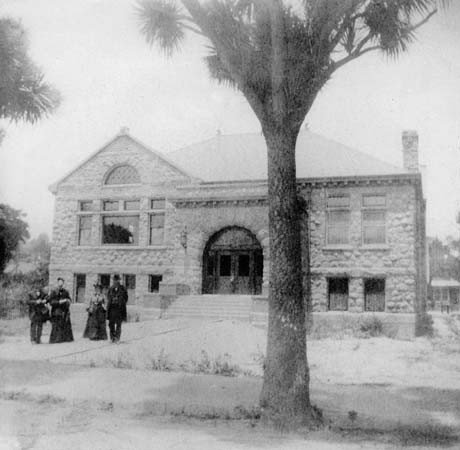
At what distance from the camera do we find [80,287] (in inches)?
1069

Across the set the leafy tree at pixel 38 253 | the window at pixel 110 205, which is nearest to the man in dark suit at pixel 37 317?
the window at pixel 110 205

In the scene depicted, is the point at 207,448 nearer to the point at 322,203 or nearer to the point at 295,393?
the point at 295,393

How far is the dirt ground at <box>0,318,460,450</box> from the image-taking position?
20.5 ft

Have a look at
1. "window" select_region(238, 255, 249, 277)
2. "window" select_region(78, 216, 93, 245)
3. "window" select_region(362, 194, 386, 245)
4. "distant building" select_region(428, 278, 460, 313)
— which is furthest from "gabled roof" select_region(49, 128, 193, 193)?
"distant building" select_region(428, 278, 460, 313)

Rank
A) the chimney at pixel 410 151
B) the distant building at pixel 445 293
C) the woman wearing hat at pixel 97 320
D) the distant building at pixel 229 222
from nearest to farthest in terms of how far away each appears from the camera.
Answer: the woman wearing hat at pixel 97 320 → the distant building at pixel 229 222 → the chimney at pixel 410 151 → the distant building at pixel 445 293

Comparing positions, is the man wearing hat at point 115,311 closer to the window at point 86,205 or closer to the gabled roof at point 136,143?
the gabled roof at point 136,143

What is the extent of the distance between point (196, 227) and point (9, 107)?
14854 millimetres

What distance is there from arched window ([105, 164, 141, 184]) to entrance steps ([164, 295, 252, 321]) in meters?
6.86

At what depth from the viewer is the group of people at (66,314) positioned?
48.2ft

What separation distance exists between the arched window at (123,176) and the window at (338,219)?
31.2 feet

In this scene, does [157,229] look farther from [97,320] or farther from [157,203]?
[97,320]

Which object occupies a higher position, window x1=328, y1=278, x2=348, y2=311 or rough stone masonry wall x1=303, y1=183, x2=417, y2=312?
A: rough stone masonry wall x1=303, y1=183, x2=417, y2=312

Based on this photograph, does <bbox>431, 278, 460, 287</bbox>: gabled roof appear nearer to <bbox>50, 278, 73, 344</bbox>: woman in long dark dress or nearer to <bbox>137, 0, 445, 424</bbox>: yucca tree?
<bbox>50, 278, 73, 344</bbox>: woman in long dark dress

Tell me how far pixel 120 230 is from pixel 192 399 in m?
19.8
